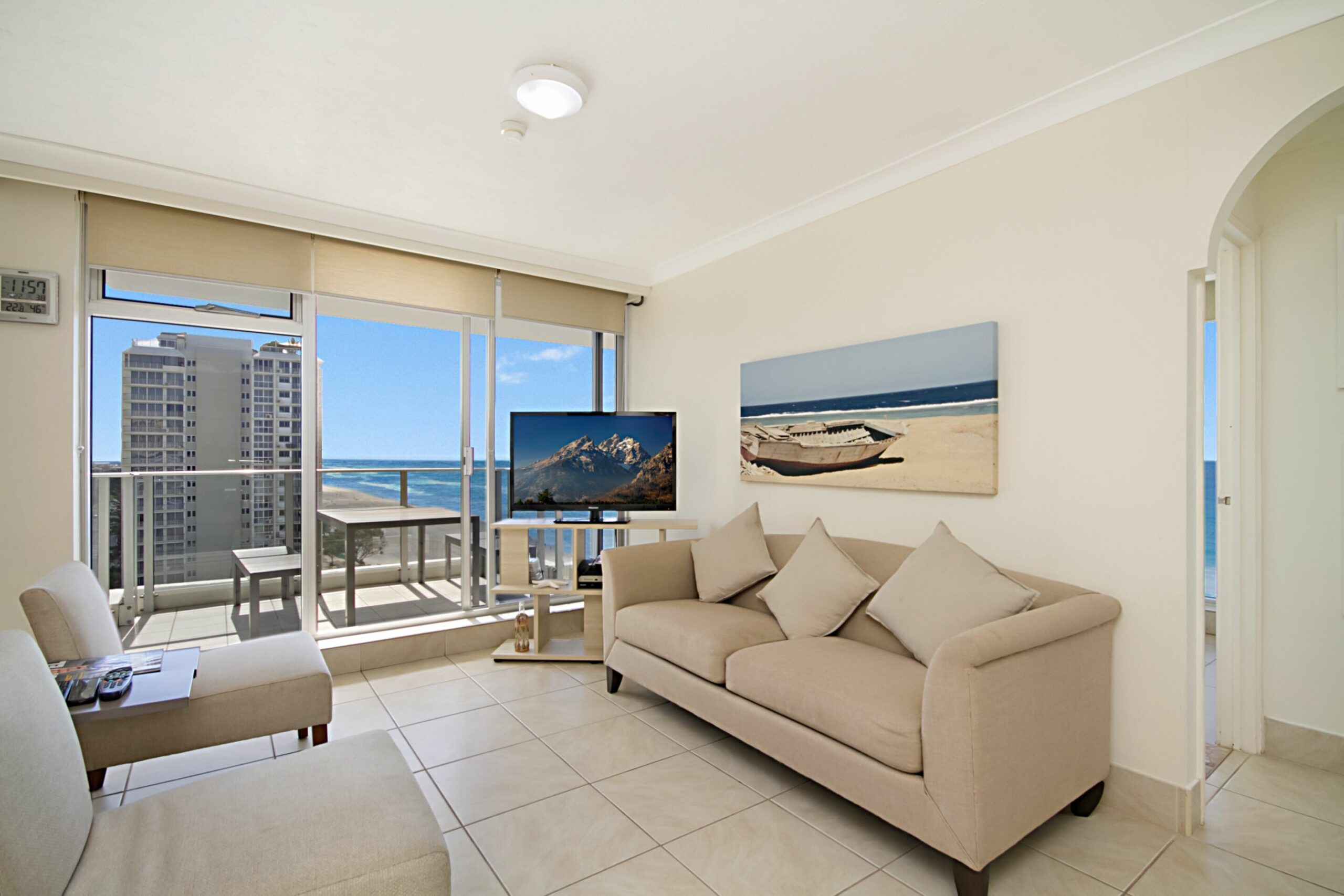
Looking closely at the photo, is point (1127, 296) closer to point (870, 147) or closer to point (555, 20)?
point (870, 147)

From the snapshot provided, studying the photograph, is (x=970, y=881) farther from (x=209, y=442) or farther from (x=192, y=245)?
(x=192, y=245)

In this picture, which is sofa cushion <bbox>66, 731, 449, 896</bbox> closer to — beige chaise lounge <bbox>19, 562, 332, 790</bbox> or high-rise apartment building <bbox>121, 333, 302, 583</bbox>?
beige chaise lounge <bbox>19, 562, 332, 790</bbox>

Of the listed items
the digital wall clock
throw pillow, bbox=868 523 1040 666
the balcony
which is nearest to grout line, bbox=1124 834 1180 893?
throw pillow, bbox=868 523 1040 666

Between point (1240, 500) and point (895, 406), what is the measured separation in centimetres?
145

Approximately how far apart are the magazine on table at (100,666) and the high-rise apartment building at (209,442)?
4.13ft

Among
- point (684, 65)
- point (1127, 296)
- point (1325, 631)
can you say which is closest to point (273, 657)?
point (684, 65)

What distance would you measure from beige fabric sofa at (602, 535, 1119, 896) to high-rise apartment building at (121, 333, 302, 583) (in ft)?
8.31

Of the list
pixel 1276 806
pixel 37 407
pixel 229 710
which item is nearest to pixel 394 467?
pixel 37 407

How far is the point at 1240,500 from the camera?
276cm

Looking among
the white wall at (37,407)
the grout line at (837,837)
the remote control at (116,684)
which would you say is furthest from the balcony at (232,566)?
the grout line at (837,837)

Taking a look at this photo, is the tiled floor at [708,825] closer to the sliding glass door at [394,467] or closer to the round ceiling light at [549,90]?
the sliding glass door at [394,467]

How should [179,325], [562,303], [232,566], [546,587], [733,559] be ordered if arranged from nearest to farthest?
1. [733,559]
2. [179,325]
3. [232,566]
4. [546,587]
5. [562,303]

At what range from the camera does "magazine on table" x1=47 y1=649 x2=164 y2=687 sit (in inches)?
82.1

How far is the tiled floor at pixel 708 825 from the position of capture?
6.31 feet
